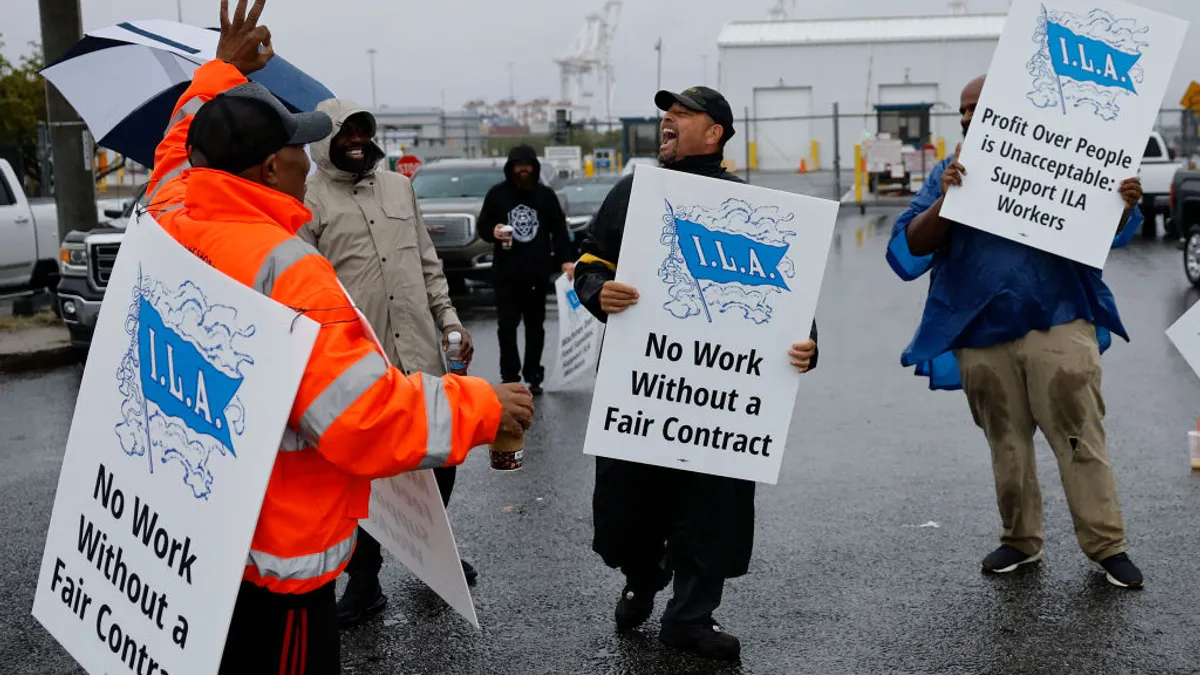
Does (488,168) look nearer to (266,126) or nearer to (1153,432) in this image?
(1153,432)

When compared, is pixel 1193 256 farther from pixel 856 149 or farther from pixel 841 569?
pixel 856 149

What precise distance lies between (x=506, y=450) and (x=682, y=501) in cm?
154

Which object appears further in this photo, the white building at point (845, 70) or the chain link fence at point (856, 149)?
the white building at point (845, 70)

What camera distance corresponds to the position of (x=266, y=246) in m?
2.88

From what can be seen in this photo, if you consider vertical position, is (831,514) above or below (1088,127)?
below

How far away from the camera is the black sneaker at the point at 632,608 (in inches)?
194

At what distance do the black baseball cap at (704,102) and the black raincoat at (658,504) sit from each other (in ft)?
0.41

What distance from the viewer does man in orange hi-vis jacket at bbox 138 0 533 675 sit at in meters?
2.76

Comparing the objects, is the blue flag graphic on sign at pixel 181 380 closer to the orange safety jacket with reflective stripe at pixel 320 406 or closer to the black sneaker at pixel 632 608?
the orange safety jacket with reflective stripe at pixel 320 406

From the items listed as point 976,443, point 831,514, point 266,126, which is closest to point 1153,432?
point 976,443

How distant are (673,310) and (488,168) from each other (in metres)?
15.7

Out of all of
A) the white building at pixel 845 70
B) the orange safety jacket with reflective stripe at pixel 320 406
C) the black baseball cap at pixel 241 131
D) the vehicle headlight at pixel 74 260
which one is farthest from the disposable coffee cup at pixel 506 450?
the white building at pixel 845 70

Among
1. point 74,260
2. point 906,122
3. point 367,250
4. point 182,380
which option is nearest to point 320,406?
point 182,380

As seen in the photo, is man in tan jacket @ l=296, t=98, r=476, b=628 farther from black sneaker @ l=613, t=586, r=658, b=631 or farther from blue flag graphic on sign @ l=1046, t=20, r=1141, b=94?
blue flag graphic on sign @ l=1046, t=20, r=1141, b=94
